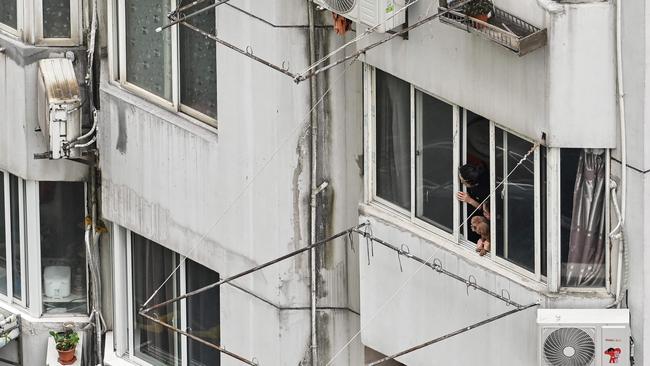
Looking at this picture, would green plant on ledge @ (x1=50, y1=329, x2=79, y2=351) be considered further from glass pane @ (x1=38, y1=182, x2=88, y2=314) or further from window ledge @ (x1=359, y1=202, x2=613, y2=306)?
window ledge @ (x1=359, y1=202, x2=613, y2=306)

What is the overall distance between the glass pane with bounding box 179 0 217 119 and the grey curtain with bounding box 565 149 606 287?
21.6 ft

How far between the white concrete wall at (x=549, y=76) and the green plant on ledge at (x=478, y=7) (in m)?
0.14

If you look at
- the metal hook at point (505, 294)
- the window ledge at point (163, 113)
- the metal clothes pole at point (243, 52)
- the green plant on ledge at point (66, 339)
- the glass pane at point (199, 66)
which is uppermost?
the metal clothes pole at point (243, 52)

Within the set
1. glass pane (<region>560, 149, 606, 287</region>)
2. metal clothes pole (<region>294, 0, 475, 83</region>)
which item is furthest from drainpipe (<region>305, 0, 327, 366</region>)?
glass pane (<region>560, 149, 606, 287</region>)

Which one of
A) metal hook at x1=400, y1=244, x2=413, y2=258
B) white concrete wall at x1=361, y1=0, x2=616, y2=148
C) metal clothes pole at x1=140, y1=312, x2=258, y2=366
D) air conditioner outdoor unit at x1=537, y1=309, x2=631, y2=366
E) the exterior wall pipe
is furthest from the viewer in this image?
metal clothes pole at x1=140, y1=312, x2=258, y2=366

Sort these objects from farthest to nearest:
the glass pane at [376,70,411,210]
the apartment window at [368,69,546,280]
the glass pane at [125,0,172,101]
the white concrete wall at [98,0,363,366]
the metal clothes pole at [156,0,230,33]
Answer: the glass pane at [125,0,172,101] < the white concrete wall at [98,0,363,366] < the metal clothes pole at [156,0,230,33] < the glass pane at [376,70,411,210] < the apartment window at [368,69,546,280]

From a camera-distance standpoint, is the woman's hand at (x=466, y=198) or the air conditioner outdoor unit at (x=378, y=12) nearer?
the air conditioner outdoor unit at (x=378, y=12)

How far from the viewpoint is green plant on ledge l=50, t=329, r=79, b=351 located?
33.5 m

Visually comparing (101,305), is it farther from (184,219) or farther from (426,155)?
(426,155)

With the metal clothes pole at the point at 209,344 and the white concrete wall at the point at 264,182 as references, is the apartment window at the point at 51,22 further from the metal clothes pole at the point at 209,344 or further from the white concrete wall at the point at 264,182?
the metal clothes pole at the point at 209,344

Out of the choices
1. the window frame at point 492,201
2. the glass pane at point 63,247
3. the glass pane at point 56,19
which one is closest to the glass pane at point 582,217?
the window frame at point 492,201

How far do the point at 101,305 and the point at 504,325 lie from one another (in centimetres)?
897

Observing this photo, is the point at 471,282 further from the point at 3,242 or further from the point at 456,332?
the point at 3,242

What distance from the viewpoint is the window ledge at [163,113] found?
30312mm
